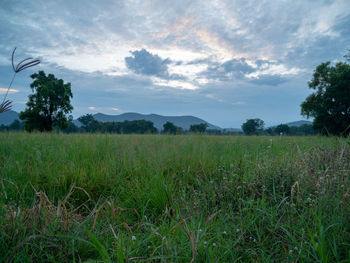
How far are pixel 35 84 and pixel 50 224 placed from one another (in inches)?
1437

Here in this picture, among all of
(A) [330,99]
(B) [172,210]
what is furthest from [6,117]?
(A) [330,99]

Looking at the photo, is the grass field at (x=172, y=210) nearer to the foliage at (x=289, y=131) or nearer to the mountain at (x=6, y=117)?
the mountain at (x=6, y=117)

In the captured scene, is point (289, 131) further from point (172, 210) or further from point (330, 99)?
point (172, 210)

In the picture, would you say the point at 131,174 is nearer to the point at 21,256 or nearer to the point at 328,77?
the point at 21,256

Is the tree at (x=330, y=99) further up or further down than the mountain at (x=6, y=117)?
further up

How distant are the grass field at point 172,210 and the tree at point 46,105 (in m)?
29.9

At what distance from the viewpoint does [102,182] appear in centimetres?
298

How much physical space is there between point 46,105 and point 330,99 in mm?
37494

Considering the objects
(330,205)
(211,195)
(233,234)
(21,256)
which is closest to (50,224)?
(21,256)

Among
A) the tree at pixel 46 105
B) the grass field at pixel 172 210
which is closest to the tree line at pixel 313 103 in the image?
the tree at pixel 46 105

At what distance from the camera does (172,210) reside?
7.61 feet

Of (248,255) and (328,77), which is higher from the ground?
(328,77)

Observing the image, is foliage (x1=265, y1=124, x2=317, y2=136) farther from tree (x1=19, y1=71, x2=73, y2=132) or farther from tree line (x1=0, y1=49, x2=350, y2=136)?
tree (x1=19, y1=71, x2=73, y2=132)

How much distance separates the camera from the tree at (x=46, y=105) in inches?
1153
